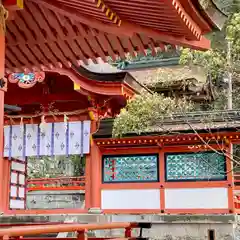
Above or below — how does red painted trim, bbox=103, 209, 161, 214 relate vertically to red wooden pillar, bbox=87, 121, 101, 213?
below

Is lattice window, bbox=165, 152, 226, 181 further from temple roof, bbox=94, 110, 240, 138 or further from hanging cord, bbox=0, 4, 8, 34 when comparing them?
hanging cord, bbox=0, 4, 8, 34

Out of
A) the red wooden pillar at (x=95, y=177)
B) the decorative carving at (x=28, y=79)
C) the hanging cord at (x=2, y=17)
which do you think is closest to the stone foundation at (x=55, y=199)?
the red wooden pillar at (x=95, y=177)

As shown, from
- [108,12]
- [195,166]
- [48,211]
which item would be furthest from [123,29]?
[48,211]

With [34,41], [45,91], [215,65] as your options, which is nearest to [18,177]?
[45,91]

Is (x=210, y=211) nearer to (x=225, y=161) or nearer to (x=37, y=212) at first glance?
(x=225, y=161)

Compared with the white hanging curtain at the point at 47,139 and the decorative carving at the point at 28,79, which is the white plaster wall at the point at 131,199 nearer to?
the white hanging curtain at the point at 47,139

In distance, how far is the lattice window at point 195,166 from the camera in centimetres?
1144

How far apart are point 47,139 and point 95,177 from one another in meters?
1.96

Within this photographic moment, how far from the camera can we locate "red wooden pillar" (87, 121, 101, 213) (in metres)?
12.0

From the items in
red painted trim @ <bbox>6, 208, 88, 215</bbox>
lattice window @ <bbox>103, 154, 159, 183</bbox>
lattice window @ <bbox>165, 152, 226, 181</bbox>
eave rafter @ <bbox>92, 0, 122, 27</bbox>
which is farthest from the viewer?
red painted trim @ <bbox>6, 208, 88, 215</bbox>

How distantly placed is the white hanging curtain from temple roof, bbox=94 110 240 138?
680mm

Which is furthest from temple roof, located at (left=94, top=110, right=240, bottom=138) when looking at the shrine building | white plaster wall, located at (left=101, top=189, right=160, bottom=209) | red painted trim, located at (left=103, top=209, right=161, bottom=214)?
red painted trim, located at (left=103, top=209, right=161, bottom=214)

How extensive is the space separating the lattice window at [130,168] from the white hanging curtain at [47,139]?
77cm

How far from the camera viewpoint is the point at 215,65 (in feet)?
54.1
